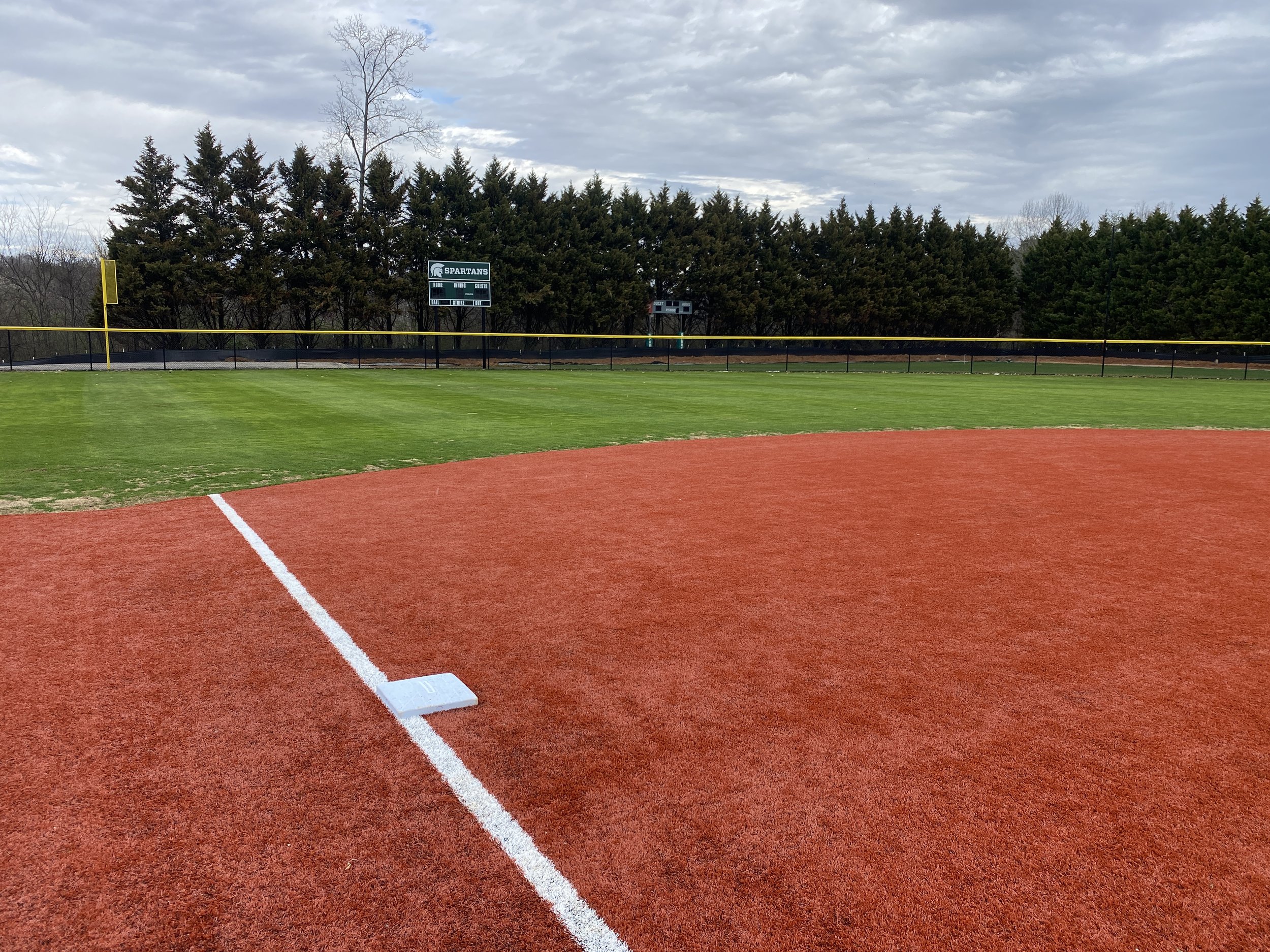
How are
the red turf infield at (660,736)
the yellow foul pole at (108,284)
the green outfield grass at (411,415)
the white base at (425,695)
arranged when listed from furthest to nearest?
the yellow foul pole at (108,284) < the green outfield grass at (411,415) < the white base at (425,695) < the red turf infield at (660,736)

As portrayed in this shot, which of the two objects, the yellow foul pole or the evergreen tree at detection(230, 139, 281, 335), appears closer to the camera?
the yellow foul pole

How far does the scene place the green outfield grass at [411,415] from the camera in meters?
10.8

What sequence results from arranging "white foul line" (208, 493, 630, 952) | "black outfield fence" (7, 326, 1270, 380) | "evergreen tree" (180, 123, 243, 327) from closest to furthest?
"white foul line" (208, 493, 630, 952) → "black outfield fence" (7, 326, 1270, 380) → "evergreen tree" (180, 123, 243, 327)

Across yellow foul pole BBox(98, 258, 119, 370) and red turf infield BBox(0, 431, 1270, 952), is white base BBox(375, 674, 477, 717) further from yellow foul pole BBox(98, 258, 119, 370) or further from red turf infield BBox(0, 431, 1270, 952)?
yellow foul pole BBox(98, 258, 119, 370)

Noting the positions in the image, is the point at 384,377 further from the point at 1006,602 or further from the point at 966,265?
the point at 966,265

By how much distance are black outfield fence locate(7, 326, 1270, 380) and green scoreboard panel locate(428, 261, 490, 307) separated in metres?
1.41

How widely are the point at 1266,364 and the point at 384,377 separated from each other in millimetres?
36048

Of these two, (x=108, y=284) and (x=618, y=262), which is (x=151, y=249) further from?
(x=618, y=262)

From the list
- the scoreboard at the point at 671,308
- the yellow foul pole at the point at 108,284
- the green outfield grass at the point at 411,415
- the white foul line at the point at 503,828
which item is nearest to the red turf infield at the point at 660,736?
the white foul line at the point at 503,828

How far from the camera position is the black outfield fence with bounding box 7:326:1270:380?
35.1 meters

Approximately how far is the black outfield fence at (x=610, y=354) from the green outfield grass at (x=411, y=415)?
183 inches

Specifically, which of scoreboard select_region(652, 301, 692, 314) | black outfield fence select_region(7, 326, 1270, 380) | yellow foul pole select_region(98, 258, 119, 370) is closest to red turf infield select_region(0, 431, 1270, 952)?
yellow foul pole select_region(98, 258, 119, 370)

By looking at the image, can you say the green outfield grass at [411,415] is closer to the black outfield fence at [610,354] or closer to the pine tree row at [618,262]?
the black outfield fence at [610,354]

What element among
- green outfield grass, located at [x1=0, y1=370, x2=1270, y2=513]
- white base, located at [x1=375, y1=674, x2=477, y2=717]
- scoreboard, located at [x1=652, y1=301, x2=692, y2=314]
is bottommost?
white base, located at [x1=375, y1=674, x2=477, y2=717]
